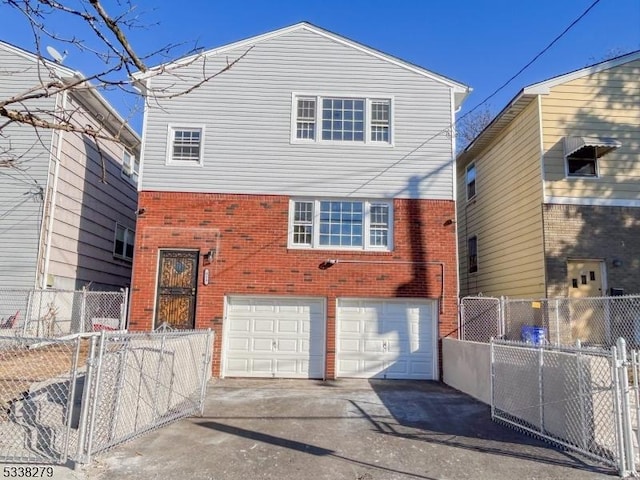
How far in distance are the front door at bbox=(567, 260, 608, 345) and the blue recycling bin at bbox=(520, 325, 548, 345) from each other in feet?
2.55

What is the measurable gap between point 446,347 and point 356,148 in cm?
548

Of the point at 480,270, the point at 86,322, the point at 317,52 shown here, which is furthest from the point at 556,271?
the point at 86,322

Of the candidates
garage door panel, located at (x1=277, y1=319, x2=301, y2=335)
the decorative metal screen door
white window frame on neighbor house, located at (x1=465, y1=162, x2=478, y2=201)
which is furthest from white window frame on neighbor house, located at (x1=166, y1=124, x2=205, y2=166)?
white window frame on neighbor house, located at (x1=465, y1=162, x2=478, y2=201)

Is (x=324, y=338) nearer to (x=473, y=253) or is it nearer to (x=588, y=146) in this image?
(x=473, y=253)

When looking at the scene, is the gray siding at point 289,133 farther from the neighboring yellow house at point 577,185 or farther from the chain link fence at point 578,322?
the chain link fence at point 578,322

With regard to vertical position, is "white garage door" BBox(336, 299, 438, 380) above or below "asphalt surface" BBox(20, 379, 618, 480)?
above

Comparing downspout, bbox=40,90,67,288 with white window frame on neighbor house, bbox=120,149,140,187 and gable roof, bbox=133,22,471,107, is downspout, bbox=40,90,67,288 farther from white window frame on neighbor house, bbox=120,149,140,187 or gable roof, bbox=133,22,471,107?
gable roof, bbox=133,22,471,107

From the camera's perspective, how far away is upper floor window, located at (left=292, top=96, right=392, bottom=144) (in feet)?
40.2

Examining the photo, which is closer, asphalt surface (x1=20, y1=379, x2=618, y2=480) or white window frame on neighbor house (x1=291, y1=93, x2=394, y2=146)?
asphalt surface (x1=20, y1=379, x2=618, y2=480)

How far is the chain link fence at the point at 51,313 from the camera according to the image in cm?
1140

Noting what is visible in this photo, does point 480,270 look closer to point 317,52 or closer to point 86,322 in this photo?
point 317,52

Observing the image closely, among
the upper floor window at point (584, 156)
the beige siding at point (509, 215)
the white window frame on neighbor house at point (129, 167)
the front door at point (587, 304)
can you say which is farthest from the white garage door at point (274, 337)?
the white window frame on neighbor house at point (129, 167)

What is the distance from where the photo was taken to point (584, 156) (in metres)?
11.6

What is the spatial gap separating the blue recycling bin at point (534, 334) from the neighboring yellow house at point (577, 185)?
87 centimetres
